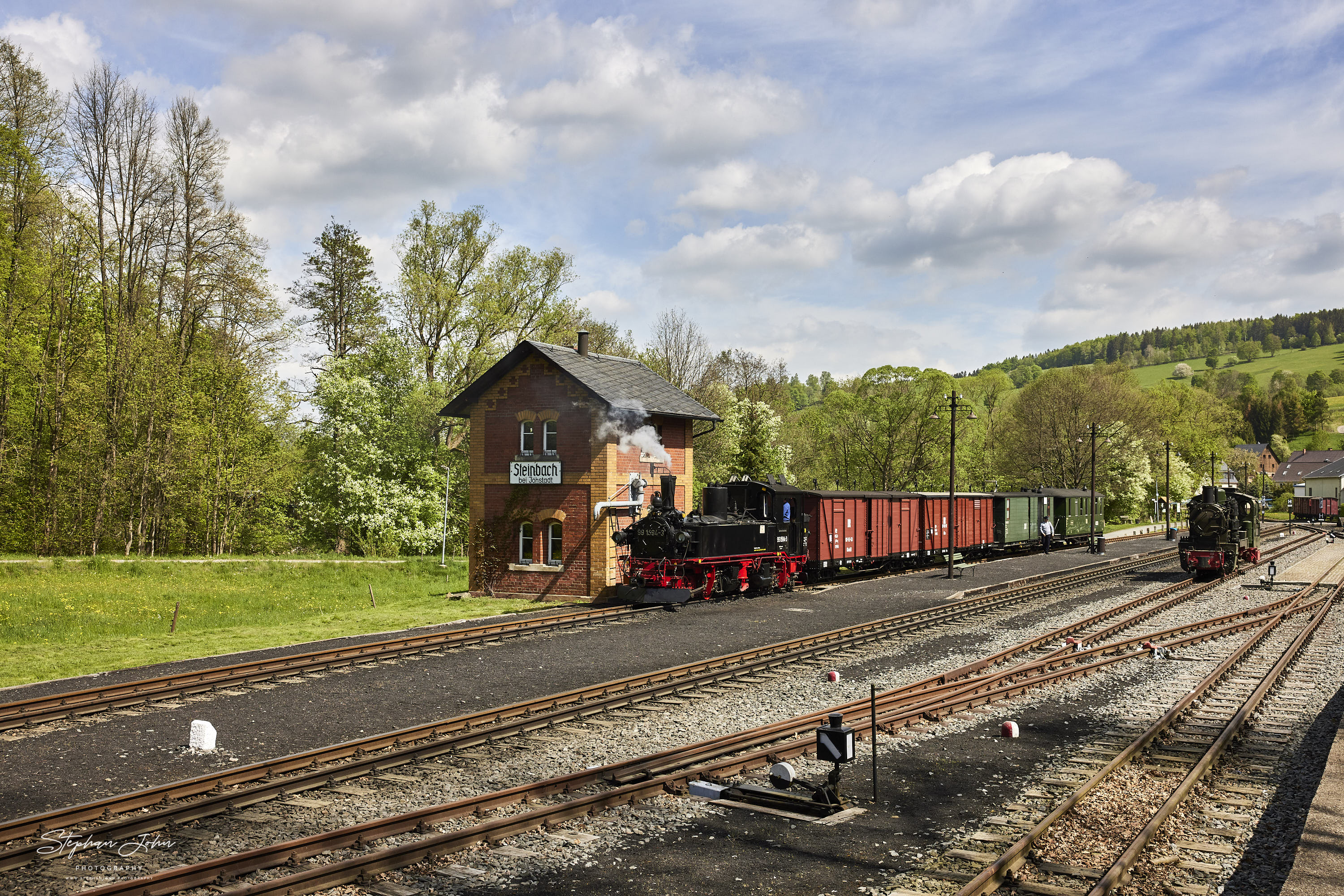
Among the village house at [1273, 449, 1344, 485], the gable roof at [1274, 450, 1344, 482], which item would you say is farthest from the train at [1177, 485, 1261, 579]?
the gable roof at [1274, 450, 1344, 482]

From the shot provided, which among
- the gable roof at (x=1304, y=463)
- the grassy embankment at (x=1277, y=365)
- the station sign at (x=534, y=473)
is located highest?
the grassy embankment at (x=1277, y=365)

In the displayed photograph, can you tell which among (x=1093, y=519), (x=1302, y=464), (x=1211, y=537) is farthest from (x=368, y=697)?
(x=1302, y=464)

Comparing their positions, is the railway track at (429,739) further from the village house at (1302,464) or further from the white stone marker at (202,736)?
the village house at (1302,464)

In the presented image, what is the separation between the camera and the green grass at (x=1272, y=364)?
161m

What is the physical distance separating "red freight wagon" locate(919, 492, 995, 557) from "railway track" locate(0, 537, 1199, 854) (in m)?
15.5

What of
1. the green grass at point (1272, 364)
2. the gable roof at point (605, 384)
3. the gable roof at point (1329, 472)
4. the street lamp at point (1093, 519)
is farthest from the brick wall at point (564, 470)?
the green grass at point (1272, 364)

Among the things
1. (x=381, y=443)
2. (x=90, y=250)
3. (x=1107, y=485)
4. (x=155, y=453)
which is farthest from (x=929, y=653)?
(x=1107, y=485)

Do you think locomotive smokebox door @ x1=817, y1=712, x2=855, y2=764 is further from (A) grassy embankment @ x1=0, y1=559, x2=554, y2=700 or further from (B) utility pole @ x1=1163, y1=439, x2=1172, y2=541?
(B) utility pole @ x1=1163, y1=439, x2=1172, y2=541

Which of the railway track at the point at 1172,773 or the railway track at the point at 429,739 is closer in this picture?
the railway track at the point at 1172,773

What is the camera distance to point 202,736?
33.9ft

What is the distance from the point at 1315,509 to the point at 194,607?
9633cm

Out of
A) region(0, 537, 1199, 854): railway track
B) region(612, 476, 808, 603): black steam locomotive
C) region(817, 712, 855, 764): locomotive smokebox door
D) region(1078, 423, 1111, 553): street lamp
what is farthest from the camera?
region(1078, 423, 1111, 553): street lamp

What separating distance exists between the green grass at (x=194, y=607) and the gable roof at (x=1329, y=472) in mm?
96905

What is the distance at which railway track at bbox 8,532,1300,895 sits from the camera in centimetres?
671
